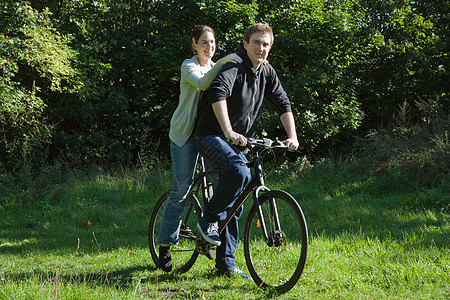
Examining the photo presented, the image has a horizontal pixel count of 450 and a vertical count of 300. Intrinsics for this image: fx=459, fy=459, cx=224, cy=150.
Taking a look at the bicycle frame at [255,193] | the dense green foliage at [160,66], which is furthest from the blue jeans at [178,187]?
the dense green foliage at [160,66]

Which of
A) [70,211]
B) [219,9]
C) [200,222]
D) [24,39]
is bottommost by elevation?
[70,211]

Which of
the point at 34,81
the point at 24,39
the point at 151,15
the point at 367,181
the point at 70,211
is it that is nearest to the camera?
the point at 70,211

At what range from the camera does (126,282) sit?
13.2ft

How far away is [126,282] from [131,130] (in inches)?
303

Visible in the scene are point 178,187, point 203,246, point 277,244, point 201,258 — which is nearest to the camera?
point 277,244

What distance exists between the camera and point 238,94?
366cm

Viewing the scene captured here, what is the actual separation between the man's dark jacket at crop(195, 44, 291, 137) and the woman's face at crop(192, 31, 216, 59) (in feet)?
1.07

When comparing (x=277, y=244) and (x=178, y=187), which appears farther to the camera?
(x=178, y=187)

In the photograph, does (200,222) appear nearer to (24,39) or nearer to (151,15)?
(24,39)

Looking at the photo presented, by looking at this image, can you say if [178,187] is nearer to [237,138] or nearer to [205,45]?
[237,138]

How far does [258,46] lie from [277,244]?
1.54 m

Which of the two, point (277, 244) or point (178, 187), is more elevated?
point (178, 187)

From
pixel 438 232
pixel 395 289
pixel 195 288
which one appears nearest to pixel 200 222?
pixel 195 288

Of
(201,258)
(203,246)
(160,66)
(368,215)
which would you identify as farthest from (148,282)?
(160,66)
